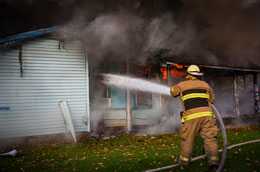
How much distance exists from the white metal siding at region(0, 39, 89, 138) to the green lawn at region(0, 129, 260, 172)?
126 centimetres

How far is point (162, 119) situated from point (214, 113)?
8070 mm

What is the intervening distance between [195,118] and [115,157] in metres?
2.78

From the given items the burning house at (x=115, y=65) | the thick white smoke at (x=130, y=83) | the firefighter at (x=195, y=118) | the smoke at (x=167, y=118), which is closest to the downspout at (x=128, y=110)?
the burning house at (x=115, y=65)

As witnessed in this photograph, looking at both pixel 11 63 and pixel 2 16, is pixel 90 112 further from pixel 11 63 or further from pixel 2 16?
pixel 2 16

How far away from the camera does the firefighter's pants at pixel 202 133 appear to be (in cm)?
617

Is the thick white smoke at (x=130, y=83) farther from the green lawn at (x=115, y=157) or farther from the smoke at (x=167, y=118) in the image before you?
the green lawn at (x=115, y=157)

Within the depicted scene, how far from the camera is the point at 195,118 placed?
6305 millimetres

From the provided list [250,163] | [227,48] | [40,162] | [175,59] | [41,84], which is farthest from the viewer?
[227,48]

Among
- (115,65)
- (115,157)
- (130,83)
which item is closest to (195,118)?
(115,157)

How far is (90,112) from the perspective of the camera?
1340 cm

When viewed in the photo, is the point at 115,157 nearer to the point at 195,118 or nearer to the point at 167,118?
the point at 195,118

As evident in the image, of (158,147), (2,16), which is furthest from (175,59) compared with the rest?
(2,16)

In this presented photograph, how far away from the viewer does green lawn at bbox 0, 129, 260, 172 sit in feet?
23.6

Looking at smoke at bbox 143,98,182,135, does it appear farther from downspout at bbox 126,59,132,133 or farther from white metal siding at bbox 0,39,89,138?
white metal siding at bbox 0,39,89,138
